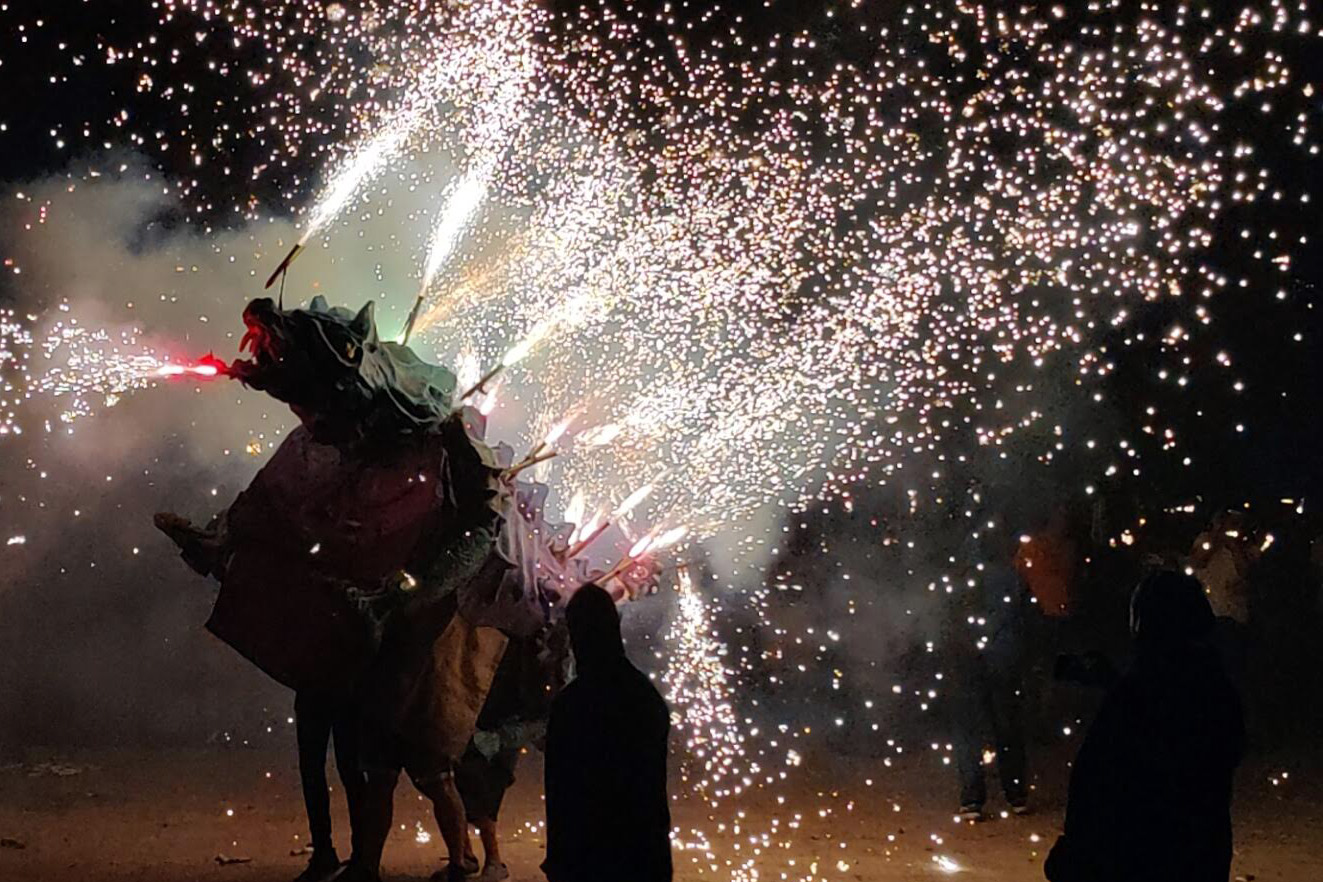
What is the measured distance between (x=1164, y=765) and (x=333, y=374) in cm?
347

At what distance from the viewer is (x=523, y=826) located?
7453 mm

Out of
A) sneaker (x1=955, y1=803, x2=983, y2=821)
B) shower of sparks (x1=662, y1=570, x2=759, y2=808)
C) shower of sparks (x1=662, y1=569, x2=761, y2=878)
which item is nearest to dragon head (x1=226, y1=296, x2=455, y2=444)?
sneaker (x1=955, y1=803, x2=983, y2=821)

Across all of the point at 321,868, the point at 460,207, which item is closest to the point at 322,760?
the point at 321,868

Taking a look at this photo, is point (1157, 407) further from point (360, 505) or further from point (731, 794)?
point (360, 505)

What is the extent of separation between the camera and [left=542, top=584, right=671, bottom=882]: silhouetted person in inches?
143

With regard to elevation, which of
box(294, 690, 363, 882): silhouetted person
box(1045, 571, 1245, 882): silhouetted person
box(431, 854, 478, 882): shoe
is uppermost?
box(294, 690, 363, 882): silhouetted person

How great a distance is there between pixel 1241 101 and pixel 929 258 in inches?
107

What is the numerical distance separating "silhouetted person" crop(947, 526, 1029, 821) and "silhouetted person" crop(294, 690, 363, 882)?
166 inches

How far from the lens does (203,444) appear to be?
11109 millimetres

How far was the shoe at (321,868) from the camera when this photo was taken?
17.8 ft

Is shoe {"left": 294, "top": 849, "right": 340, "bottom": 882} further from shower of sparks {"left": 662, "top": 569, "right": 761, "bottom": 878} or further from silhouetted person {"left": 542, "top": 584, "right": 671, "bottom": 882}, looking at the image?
shower of sparks {"left": 662, "top": 569, "right": 761, "bottom": 878}

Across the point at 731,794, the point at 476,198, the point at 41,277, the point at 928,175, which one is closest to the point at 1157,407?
the point at 928,175

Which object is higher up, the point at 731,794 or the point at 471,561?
the point at 471,561

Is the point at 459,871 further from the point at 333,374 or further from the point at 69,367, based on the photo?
the point at 69,367
